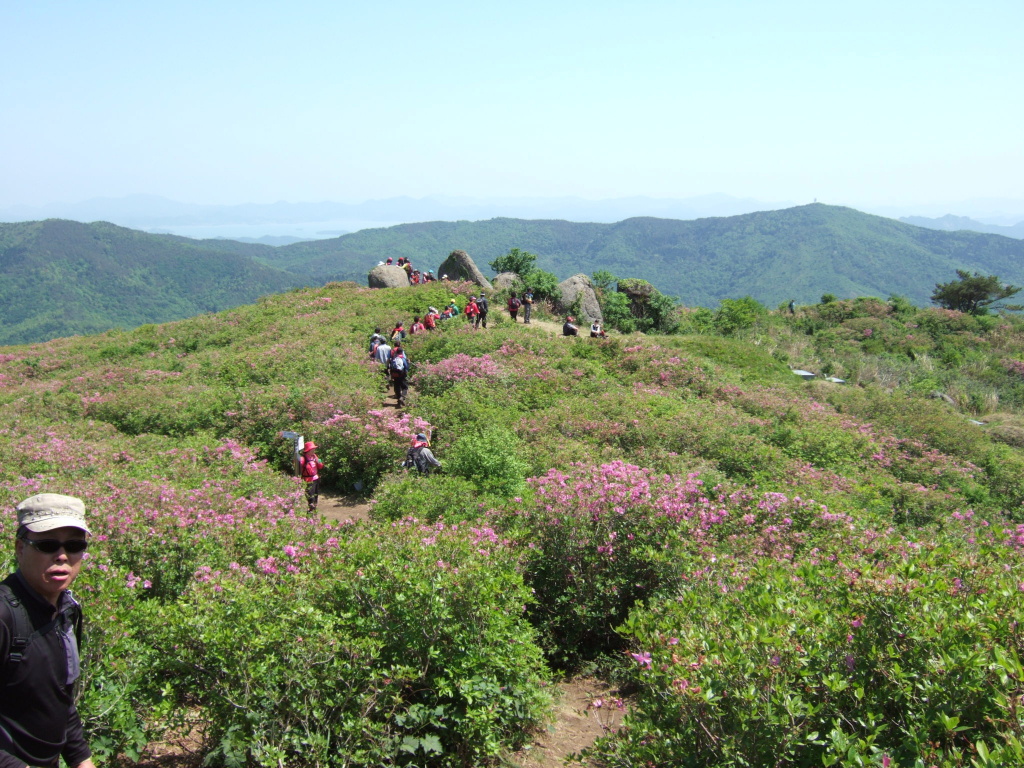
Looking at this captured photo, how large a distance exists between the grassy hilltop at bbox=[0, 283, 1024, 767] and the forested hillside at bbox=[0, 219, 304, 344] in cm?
12541

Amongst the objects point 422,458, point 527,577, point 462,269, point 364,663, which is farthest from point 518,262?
point 364,663

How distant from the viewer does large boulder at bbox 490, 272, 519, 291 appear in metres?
34.7

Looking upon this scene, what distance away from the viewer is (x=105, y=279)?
496 feet

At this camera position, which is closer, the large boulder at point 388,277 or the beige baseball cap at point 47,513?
the beige baseball cap at point 47,513

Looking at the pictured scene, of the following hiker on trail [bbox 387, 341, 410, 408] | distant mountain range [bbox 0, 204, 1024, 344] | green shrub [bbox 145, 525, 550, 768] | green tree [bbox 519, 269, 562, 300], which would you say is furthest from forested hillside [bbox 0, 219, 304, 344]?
green shrub [bbox 145, 525, 550, 768]

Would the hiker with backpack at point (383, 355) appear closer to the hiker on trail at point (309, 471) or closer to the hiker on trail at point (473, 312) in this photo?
the hiker on trail at point (473, 312)

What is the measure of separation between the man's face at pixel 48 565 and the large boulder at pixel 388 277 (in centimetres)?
3386

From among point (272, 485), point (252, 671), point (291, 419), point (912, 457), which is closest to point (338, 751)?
point (252, 671)

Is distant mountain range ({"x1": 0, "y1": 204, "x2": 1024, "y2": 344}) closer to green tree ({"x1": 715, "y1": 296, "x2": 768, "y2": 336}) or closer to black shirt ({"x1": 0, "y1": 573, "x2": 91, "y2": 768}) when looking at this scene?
green tree ({"x1": 715, "y1": 296, "x2": 768, "y2": 336})

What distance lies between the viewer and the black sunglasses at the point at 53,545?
2998 millimetres

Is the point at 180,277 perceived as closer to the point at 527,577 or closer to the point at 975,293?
the point at 975,293

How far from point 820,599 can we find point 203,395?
14917 mm

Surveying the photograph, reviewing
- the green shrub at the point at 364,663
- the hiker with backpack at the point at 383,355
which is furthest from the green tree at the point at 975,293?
the green shrub at the point at 364,663

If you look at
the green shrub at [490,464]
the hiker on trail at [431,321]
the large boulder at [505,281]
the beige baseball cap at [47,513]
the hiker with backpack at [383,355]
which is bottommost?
the green shrub at [490,464]
